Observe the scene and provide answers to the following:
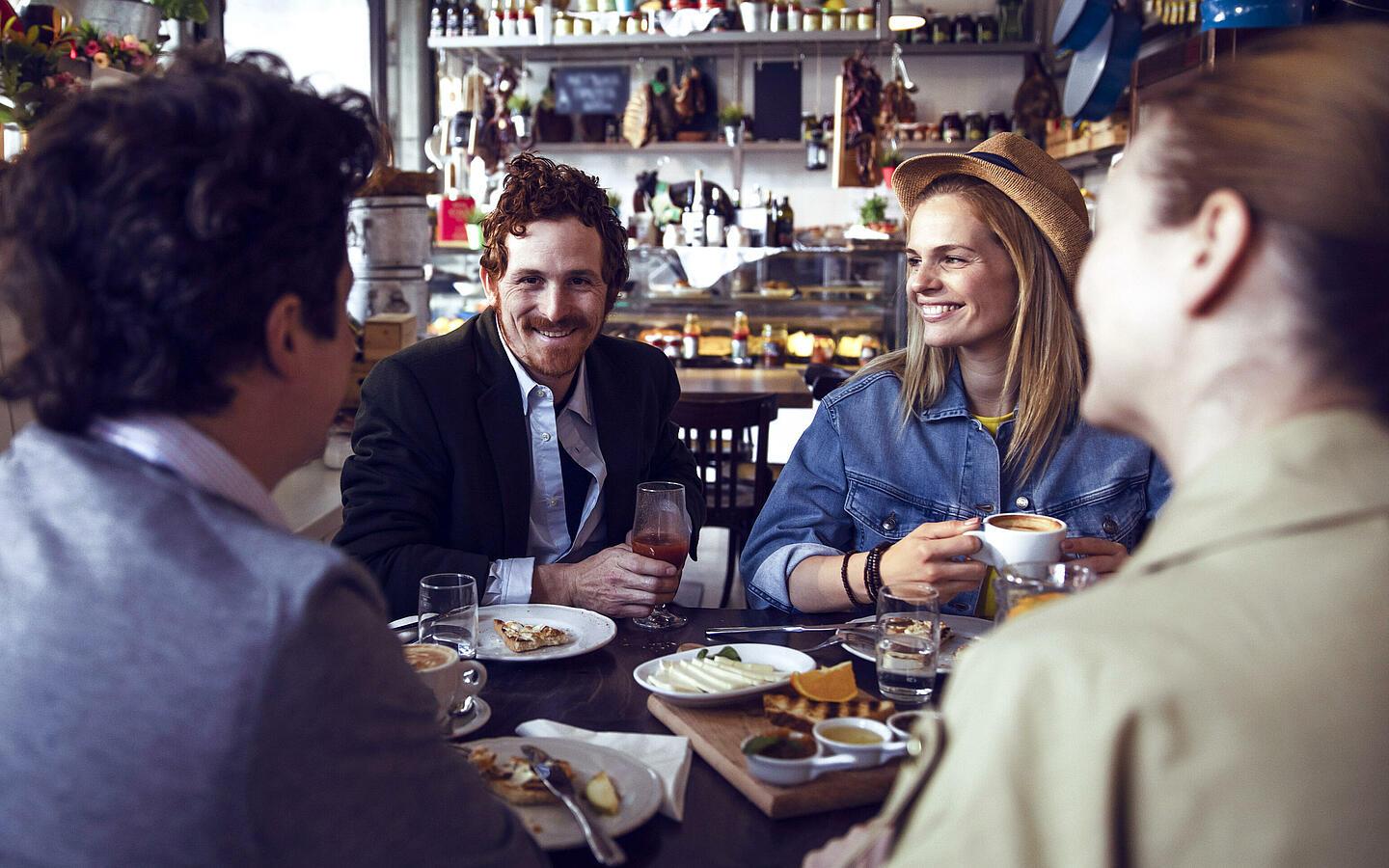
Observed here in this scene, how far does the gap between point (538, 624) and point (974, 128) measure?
7.44 m

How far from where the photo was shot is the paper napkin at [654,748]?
3.99ft

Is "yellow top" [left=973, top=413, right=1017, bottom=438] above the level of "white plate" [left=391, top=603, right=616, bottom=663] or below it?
above

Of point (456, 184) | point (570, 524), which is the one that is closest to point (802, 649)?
point (570, 524)

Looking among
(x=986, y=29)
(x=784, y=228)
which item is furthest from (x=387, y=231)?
(x=986, y=29)

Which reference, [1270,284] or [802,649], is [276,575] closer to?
[1270,284]

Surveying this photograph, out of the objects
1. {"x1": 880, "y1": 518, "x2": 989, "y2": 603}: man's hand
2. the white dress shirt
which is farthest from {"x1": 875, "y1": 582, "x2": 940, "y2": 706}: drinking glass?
the white dress shirt

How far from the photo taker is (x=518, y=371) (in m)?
2.32

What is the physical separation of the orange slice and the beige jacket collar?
747mm

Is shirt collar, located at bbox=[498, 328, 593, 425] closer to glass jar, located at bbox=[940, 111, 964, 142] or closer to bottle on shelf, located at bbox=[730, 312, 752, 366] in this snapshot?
bottle on shelf, located at bbox=[730, 312, 752, 366]

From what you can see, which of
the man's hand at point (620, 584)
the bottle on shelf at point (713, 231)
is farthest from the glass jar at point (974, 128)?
the man's hand at point (620, 584)

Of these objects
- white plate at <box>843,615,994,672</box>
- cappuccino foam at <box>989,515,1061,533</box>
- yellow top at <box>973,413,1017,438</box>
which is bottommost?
white plate at <box>843,615,994,672</box>

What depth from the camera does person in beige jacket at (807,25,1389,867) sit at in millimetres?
638

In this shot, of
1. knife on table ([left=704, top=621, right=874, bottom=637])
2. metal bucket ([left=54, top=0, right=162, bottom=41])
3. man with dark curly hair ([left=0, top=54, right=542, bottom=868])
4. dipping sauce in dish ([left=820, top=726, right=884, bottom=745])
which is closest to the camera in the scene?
man with dark curly hair ([left=0, top=54, right=542, bottom=868])

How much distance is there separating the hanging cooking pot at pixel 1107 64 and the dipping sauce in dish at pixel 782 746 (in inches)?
196
